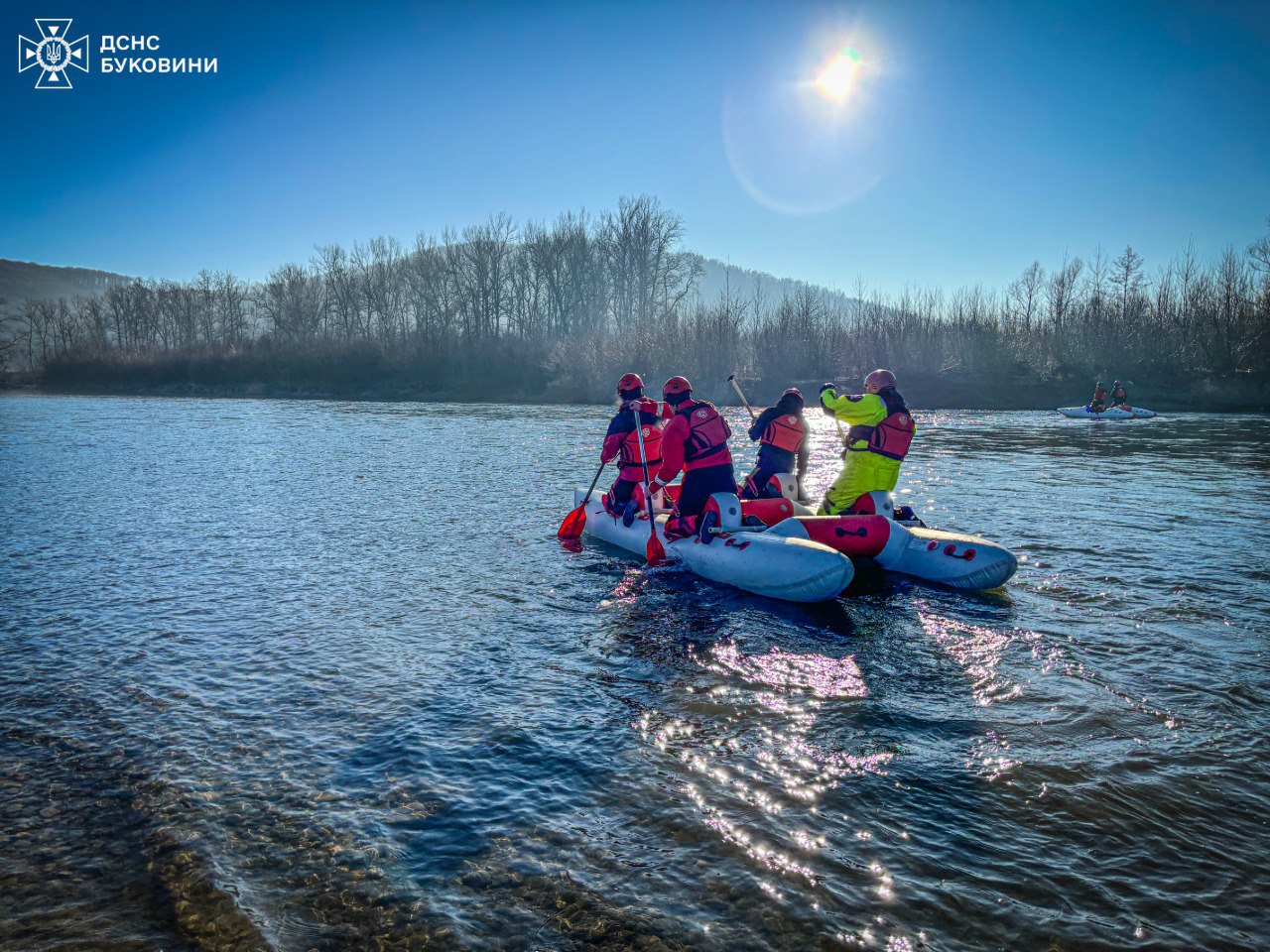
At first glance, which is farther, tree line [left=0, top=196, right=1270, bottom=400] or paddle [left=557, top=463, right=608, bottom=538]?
tree line [left=0, top=196, right=1270, bottom=400]

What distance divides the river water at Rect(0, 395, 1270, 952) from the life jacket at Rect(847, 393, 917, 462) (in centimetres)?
145

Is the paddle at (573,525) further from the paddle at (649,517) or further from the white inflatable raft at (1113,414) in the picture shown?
the white inflatable raft at (1113,414)

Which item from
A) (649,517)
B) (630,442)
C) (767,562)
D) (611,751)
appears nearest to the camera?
(611,751)

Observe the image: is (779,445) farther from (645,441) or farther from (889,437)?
(645,441)

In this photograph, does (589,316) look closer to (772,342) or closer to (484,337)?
(484,337)

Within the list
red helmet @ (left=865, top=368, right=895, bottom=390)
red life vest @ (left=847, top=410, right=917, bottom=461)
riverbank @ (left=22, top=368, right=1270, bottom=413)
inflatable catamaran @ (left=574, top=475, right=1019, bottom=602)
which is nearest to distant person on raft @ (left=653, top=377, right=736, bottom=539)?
inflatable catamaran @ (left=574, top=475, right=1019, bottom=602)

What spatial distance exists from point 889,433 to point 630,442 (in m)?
3.22

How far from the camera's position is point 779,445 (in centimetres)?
962

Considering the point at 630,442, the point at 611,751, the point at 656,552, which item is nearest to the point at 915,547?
the point at 656,552

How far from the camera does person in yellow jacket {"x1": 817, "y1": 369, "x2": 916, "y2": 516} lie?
870 centimetres

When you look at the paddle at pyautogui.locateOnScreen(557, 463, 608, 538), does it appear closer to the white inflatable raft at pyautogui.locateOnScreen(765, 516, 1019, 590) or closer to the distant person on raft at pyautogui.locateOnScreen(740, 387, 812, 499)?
the distant person on raft at pyautogui.locateOnScreen(740, 387, 812, 499)

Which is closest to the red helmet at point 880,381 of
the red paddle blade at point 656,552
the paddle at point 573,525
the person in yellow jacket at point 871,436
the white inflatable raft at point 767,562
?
the person in yellow jacket at point 871,436

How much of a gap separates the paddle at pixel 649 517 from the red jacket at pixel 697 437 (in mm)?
1054

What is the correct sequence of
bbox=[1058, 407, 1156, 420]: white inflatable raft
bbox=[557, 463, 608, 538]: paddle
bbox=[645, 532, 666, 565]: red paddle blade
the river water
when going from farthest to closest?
bbox=[1058, 407, 1156, 420]: white inflatable raft < bbox=[557, 463, 608, 538]: paddle < bbox=[645, 532, 666, 565]: red paddle blade < the river water
